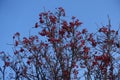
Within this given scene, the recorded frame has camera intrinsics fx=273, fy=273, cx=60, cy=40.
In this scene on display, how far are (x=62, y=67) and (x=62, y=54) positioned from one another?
0.55m

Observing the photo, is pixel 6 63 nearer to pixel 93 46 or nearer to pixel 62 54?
pixel 62 54

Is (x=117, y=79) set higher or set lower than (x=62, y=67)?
lower

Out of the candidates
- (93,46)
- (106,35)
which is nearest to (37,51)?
(93,46)

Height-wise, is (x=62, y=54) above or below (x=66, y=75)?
above

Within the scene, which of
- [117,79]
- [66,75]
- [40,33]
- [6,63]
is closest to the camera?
[117,79]

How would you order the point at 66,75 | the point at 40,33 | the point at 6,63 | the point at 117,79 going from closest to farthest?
the point at 117,79
the point at 66,75
the point at 40,33
the point at 6,63

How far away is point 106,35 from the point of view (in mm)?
10758

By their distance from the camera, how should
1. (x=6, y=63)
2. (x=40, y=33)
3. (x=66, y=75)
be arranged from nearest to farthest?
(x=66, y=75)
(x=40, y=33)
(x=6, y=63)

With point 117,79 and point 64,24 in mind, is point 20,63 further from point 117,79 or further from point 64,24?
point 117,79

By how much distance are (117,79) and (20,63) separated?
4665 millimetres

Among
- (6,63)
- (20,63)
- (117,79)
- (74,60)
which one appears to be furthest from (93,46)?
(6,63)

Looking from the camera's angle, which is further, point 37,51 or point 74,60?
point 37,51

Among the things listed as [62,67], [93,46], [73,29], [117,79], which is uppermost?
[73,29]

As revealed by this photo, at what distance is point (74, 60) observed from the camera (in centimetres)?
1138
